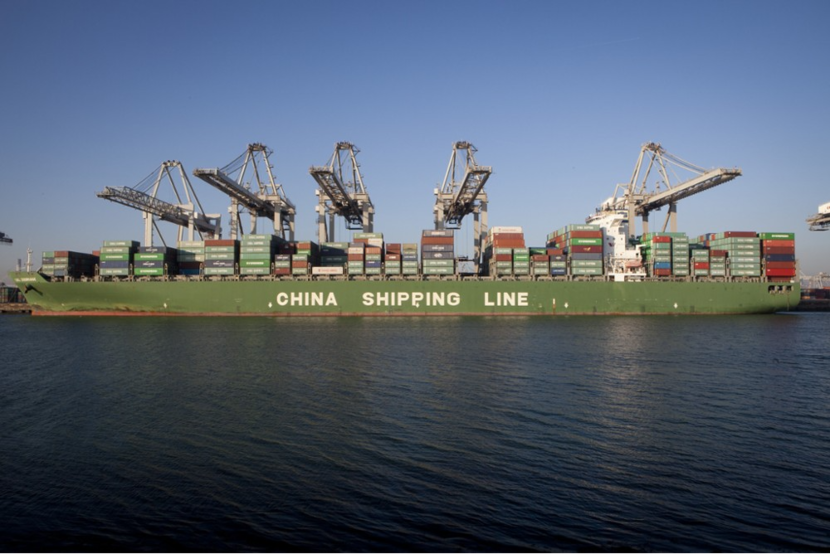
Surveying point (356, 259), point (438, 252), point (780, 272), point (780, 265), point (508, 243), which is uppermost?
point (508, 243)

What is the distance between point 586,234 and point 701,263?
12529 mm

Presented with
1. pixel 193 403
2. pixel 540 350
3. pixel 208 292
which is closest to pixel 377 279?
pixel 208 292

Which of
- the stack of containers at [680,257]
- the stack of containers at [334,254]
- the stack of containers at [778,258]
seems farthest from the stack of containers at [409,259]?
the stack of containers at [778,258]

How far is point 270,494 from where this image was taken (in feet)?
29.9

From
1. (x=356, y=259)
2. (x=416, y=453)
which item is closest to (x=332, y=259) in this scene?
(x=356, y=259)

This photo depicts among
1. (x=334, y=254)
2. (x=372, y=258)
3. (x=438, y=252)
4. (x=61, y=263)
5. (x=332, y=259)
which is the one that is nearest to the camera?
(x=61, y=263)

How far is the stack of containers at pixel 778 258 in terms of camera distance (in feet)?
169

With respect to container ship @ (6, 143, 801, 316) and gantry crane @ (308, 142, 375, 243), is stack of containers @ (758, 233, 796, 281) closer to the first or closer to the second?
container ship @ (6, 143, 801, 316)

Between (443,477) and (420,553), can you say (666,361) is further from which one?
(420,553)

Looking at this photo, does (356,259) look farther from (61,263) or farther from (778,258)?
(778,258)

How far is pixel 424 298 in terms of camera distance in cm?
5059

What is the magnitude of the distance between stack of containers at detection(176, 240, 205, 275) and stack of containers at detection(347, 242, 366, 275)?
1677 centimetres

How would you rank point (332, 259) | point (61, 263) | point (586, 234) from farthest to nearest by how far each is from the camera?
point (332, 259)
point (586, 234)
point (61, 263)

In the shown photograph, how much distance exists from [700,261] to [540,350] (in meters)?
35.5
